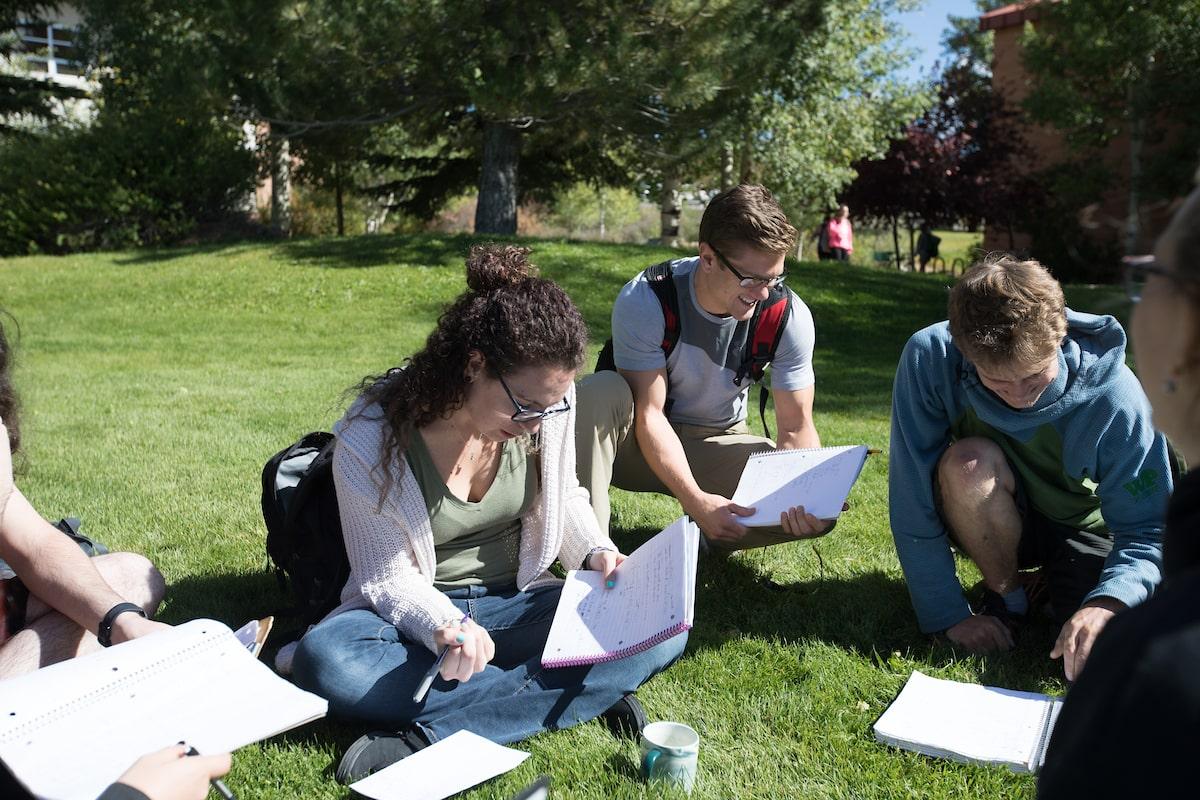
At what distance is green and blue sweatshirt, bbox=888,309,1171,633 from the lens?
3.03 m

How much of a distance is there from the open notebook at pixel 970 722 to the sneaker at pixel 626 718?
24.9 inches

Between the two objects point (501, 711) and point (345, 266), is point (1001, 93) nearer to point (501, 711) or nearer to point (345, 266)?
point (345, 266)

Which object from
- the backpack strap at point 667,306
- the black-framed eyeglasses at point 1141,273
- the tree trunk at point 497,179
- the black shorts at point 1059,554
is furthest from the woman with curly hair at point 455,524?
the tree trunk at point 497,179

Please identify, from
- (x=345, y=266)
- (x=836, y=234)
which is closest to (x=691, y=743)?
(x=345, y=266)

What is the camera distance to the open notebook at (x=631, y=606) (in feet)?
8.61

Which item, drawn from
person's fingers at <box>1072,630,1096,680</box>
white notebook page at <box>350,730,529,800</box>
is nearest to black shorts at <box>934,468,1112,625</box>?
person's fingers at <box>1072,630,1096,680</box>

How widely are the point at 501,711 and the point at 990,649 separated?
1.55 meters

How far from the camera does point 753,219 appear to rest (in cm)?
350

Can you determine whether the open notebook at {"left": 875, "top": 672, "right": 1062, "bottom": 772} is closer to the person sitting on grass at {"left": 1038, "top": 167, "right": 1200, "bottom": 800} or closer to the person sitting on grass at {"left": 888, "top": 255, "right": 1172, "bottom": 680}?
the person sitting on grass at {"left": 888, "top": 255, "right": 1172, "bottom": 680}

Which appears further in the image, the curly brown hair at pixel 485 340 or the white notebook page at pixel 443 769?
the curly brown hair at pixel 485 340

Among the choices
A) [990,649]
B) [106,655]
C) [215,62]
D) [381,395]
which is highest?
[215,62]

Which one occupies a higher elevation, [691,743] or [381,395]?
[381,395]

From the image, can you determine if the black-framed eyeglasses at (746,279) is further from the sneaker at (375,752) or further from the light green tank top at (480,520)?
the sneaker at (375,752)

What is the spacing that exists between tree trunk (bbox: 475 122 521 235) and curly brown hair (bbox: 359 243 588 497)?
12.0 m
